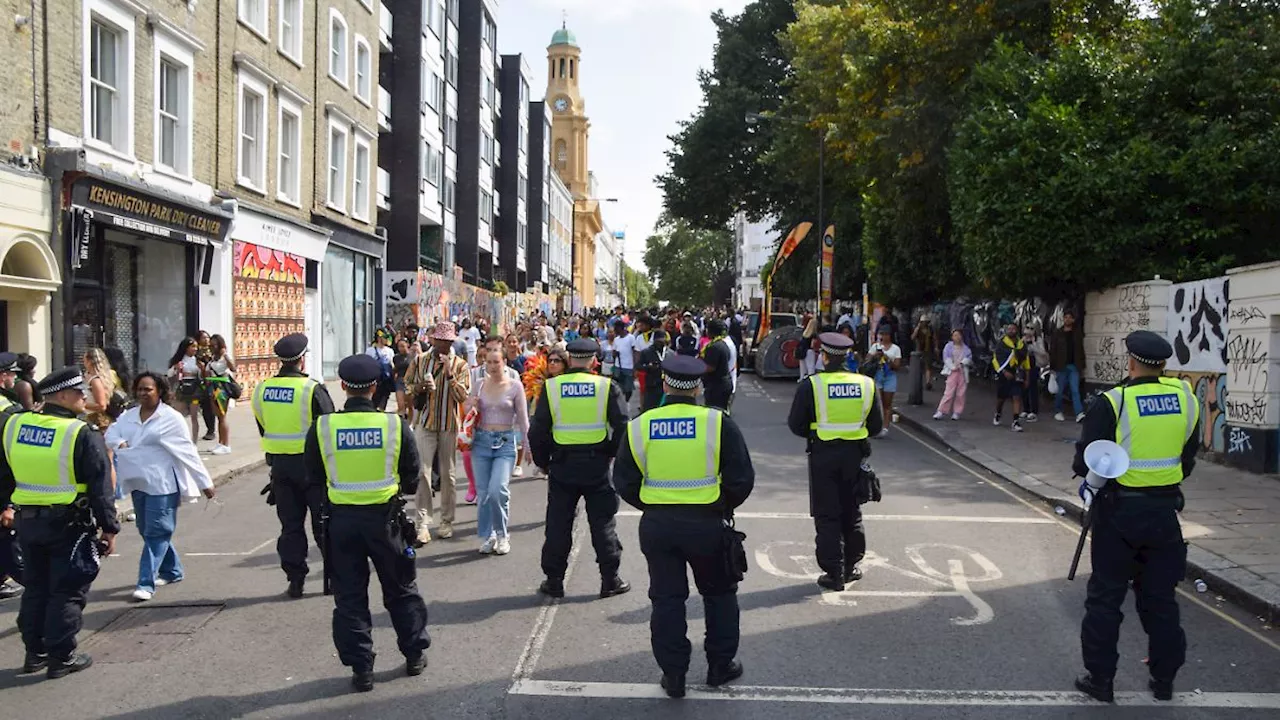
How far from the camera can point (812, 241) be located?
38.9 meters

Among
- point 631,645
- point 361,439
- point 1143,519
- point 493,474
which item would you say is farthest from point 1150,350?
point 493,474

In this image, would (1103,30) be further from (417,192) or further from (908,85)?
(417,192)

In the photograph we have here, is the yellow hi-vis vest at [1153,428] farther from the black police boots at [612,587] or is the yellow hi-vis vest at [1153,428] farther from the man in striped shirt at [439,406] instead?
the man in striped shirt at [439,406]

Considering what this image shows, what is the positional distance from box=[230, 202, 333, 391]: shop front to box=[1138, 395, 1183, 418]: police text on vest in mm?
17092

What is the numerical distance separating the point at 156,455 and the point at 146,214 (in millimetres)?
10501

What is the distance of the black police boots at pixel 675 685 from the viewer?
204 inches

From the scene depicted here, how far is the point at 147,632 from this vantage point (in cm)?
630

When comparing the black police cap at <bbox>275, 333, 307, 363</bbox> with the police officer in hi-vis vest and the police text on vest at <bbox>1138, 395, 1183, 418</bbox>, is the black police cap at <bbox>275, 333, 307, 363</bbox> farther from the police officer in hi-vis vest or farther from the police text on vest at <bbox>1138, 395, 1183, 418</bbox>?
the police text on vest at <bbox>1138, 395, 1183, 418</bbox>

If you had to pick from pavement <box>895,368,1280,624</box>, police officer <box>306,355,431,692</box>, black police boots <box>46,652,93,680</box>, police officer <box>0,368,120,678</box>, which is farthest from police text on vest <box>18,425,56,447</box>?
pavement <box>895,368,1280,624</box>

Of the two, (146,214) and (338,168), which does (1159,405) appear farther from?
(338,168)

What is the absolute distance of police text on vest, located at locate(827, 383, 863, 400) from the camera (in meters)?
7.30

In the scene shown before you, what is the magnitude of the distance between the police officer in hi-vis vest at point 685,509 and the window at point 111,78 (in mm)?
12878

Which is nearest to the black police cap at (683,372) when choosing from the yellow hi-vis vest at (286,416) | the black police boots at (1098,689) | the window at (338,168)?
the black police boots at (1098,689)

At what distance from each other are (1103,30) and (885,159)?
4.64m
